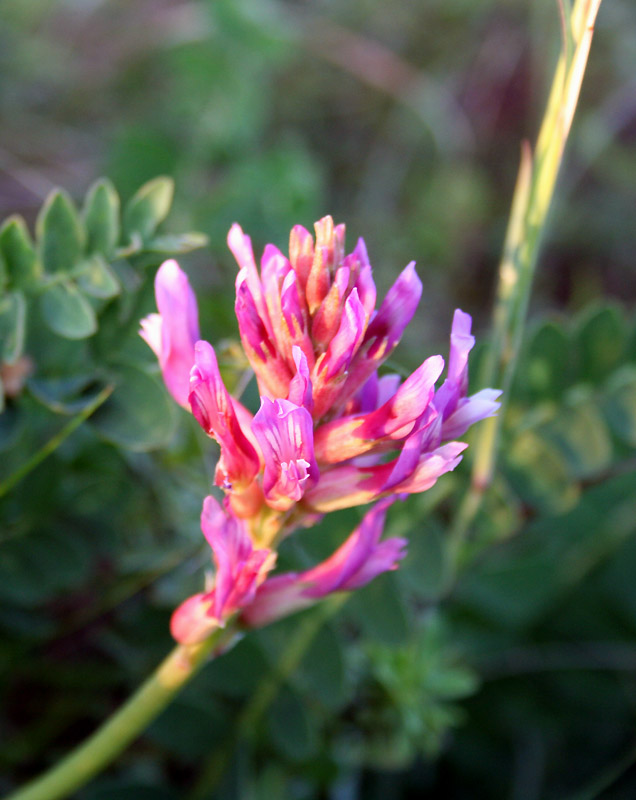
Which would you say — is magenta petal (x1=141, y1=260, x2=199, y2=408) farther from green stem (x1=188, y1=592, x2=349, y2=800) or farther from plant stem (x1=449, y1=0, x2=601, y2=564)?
green stem (x1=188, y1=592, x2=349, y2=800)

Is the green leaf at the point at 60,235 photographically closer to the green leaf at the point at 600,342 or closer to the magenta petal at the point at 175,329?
the magenta petal at the point at 175,329

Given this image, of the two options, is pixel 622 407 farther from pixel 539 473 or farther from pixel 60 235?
pixel 60 235

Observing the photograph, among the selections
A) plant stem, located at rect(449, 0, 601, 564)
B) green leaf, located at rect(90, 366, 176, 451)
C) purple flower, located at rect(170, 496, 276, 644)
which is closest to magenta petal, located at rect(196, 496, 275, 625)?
purple flower, located at rect(170, 496, 276, 644)

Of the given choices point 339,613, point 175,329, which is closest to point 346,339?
point 175,329

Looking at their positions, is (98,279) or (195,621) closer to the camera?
(195,621)

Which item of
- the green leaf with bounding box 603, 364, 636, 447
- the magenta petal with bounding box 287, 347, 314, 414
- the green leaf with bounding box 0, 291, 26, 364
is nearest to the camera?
the magenta petal with bounding box 287, 347, 314, 414

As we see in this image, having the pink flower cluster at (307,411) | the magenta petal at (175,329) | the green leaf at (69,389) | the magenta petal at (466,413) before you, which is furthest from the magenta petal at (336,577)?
the green leaf at (69,389)
